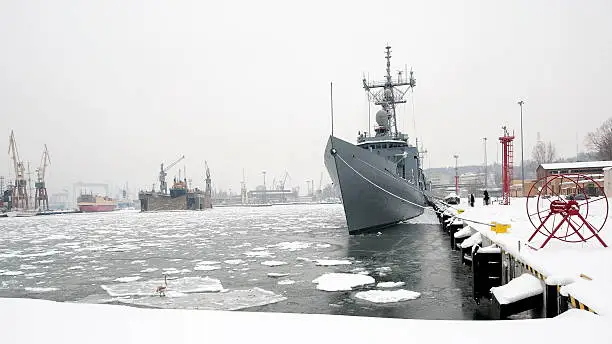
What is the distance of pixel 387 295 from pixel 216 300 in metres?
3.50

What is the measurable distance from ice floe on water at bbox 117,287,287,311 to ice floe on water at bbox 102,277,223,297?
1.78ft

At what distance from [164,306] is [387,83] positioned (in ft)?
108

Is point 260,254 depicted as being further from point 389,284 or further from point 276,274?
point 389,284

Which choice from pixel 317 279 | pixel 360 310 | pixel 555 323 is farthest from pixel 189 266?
pixel 555 323

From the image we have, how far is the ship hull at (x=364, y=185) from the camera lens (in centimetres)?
1989

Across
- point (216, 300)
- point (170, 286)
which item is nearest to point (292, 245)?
point (170, 286)

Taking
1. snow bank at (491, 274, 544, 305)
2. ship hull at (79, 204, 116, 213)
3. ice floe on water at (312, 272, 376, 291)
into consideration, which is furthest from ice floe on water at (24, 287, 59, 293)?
ship hull at (79, 204, 116, 213)

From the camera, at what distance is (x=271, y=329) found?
161 inches

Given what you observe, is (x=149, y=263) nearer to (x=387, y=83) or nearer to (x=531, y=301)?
(x=531, y=301)

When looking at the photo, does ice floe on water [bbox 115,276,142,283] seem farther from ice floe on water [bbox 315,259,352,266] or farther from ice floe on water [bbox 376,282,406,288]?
ice floe on water [bbox 376,282,406,288]

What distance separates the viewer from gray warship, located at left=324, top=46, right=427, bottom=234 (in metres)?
20.1

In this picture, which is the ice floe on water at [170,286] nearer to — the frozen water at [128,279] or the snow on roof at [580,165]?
the frozen water at [128,279]

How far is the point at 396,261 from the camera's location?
13477 millimetres

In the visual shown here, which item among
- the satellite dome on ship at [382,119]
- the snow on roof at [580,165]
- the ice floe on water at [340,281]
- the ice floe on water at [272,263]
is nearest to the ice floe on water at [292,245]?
the ice floe on water at [272,263]
